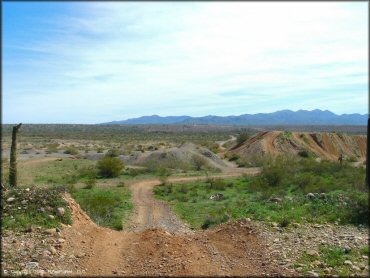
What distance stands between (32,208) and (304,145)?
4853cm

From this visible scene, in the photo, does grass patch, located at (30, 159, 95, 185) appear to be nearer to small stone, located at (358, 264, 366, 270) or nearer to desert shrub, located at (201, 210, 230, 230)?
desert shrub, located at (201, 210, 230, 230)

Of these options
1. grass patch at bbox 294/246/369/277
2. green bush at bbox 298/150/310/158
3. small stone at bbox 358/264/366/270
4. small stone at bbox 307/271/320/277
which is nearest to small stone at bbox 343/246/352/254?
grass patch at bbox 294/246/369/277

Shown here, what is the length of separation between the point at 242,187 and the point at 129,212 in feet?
32.9

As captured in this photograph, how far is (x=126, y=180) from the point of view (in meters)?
32.4

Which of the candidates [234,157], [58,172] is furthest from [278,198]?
[234,157]

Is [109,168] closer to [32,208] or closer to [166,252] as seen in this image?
[32,208]

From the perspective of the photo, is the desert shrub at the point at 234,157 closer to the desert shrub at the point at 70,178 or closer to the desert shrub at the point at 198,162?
the desert shrub at the point at 198,162

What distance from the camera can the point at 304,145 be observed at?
5616 cm

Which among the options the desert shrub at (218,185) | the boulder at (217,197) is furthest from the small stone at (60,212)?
the desert shrub at (218,185)

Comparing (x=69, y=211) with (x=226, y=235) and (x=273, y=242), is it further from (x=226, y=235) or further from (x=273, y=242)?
(x=273, y=242)

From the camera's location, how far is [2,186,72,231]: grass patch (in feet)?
37.8

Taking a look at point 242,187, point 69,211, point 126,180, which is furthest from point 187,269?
point 126,180

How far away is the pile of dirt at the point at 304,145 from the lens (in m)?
53.3

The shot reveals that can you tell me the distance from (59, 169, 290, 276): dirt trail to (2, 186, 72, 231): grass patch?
469 mm
